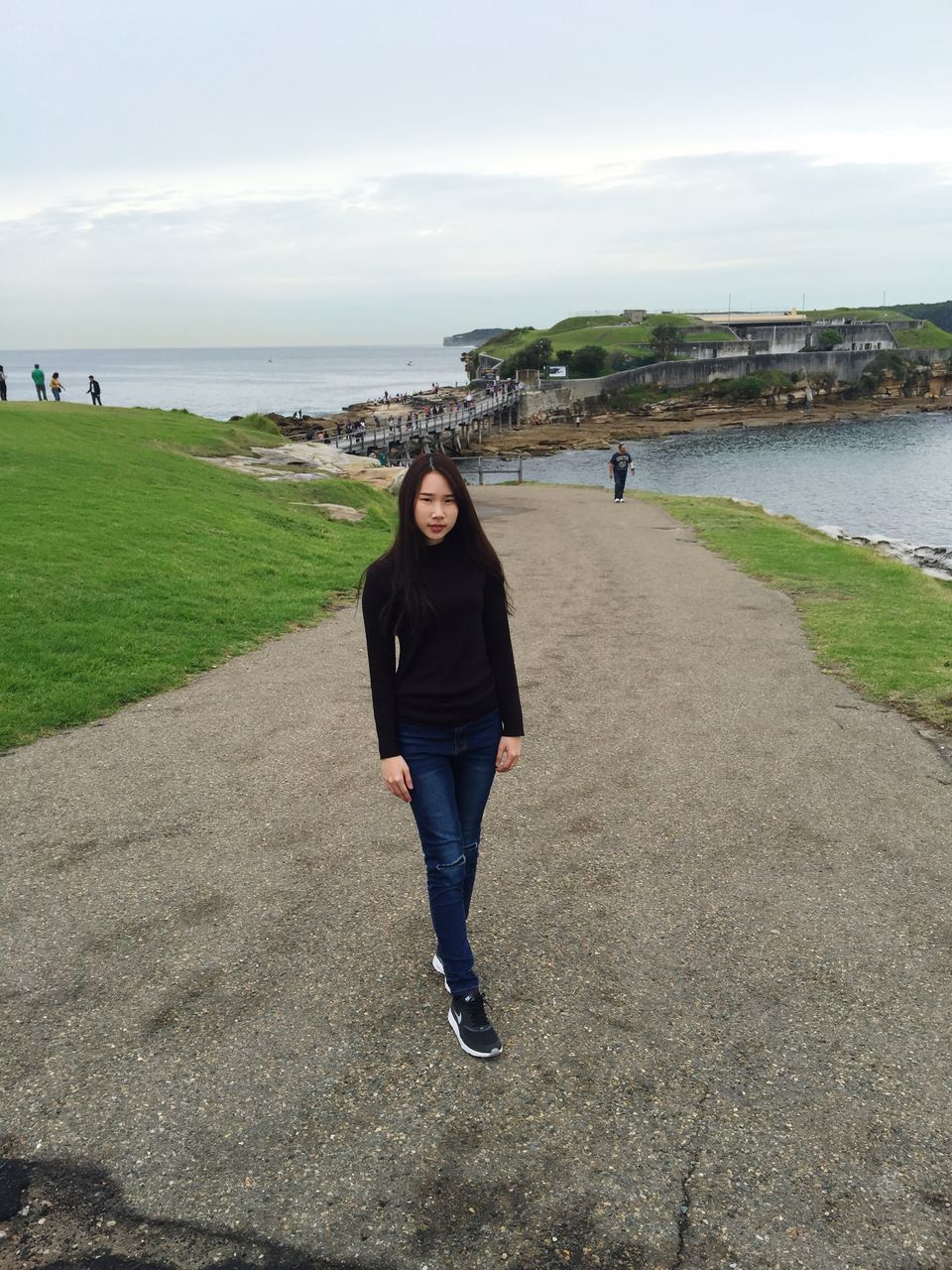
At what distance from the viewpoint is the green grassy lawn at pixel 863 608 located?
29.7 feet

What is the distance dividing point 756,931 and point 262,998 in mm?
2434

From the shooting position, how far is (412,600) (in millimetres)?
3631

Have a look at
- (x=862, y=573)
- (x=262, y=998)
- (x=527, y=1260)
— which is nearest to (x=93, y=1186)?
(x=262, y=998)

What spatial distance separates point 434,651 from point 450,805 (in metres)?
0.64

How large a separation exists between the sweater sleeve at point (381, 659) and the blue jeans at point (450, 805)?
0.24ft

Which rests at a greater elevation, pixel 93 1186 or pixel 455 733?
pixel 455 733

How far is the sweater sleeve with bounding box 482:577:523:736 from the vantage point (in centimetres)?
388

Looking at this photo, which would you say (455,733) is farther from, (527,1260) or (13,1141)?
(13,1141)

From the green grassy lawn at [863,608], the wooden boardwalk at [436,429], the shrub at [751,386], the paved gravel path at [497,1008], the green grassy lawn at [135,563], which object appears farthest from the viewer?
the shrub at [751,386]

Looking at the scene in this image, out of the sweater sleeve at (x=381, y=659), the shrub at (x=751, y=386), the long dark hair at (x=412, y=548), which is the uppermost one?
the shrub at (x=751, y=386)

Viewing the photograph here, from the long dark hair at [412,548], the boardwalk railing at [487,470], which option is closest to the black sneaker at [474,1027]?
the long dark hair at [412,548]

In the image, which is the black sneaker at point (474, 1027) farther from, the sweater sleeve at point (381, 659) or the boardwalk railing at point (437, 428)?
the boardwalk railing at point (437, 428)

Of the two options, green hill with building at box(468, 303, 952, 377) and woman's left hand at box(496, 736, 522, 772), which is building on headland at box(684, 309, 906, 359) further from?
woman's left hand at box(496, 736, 522, 772)

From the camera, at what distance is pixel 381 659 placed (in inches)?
146
